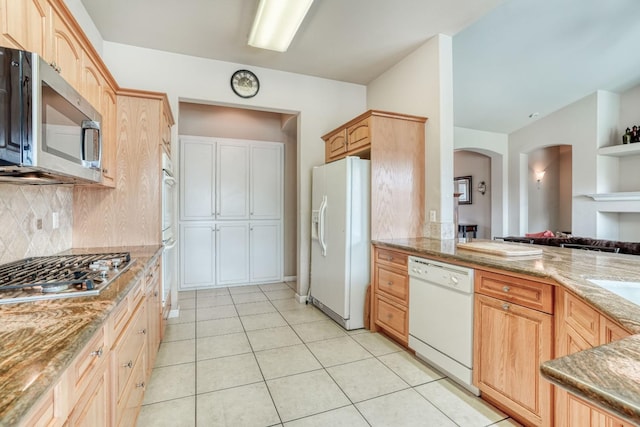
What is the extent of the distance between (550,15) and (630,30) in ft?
4.78

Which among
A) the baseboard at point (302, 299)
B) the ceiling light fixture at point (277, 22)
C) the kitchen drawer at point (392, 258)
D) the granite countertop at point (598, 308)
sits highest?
the ceiling light fixture at point (277, 22)

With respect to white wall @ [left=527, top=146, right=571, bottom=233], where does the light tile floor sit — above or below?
below

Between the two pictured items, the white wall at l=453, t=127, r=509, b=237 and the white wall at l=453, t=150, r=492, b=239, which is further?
the white wall at l=453, t=150, r=492, b=239

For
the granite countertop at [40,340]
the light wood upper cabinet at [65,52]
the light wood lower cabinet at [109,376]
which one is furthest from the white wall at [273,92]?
the granite countertop at [40,340]

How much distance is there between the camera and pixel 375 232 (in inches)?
116

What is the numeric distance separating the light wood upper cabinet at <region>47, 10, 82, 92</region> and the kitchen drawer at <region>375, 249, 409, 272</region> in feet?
8.05

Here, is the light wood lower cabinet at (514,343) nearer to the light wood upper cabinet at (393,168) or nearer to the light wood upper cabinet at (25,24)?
the light wood upper cabinet at (393,168)

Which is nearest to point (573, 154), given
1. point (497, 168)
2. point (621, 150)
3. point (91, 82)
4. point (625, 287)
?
point (621, 150)

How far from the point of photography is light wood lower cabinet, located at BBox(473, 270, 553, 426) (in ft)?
4.99

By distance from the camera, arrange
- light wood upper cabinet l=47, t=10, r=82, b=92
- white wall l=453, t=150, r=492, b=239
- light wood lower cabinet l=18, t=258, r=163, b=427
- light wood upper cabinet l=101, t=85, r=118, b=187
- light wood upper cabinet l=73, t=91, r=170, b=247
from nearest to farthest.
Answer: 1. light wood lower cabinet l=18, t=258, r=163, b=427
2. light wood upper cabinet l=47, t=10, r=82, b=92
3. light wood upper cabinet l=101, t=85, r=118, b=187
4. light wood upper cabinet l=73, t=91, r=170, b=247
5. white wall l=453, t=150, r=492, b=239

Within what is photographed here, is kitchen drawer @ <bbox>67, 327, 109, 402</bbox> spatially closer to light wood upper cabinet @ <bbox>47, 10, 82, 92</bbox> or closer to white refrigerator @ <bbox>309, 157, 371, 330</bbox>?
light wood upper cabinet @ <bbox>47, 10, 82, 92</bbox>

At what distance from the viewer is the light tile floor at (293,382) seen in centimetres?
174

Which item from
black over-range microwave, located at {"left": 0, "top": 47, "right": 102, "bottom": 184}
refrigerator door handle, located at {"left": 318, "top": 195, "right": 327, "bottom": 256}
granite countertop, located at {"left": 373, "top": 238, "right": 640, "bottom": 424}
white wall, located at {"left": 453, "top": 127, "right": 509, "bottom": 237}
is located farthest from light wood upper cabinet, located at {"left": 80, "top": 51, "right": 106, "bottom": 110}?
white wall, located at {"left": 453, "top": 127, "right": 509, "bottom": 237}

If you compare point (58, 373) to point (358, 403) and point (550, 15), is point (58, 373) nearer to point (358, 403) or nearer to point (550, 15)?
point (358, 403)
